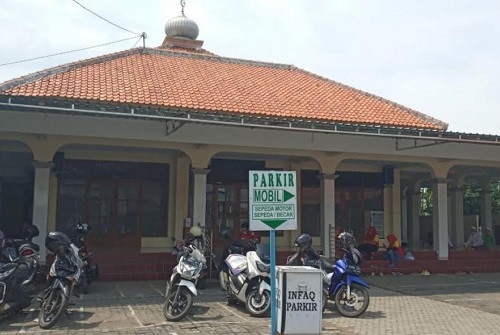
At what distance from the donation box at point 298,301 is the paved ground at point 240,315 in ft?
2.71

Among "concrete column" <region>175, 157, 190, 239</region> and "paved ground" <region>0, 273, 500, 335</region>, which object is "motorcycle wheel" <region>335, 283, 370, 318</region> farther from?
"concrete column" <region>175, 157, 190, 239</region>

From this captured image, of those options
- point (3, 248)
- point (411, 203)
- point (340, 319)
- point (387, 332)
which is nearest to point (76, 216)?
point (3, 248)

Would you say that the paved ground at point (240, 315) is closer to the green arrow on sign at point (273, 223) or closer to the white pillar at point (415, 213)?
the green arrow on sign at point (273, 223)

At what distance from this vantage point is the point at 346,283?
8.17 meters

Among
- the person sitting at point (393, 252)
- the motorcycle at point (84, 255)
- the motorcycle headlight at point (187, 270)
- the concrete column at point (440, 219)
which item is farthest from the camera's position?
the concrete column at point (440, 219)

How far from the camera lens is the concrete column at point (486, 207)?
19.8m

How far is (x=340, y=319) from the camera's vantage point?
7.98m

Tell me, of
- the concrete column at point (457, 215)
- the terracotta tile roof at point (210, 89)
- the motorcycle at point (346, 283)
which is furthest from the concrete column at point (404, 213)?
the motorcycle at point (346, 283)

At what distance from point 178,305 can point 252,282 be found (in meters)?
1.18

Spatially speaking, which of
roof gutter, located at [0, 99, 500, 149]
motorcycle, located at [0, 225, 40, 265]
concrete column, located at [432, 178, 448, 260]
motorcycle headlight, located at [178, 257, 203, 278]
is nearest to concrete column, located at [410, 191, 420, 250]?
concrete column, located at [432, 178, 448, 260]

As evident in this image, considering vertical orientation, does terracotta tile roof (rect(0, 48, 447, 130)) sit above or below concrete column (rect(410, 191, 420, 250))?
above

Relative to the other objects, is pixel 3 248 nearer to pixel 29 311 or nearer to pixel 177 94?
pixel 29 311

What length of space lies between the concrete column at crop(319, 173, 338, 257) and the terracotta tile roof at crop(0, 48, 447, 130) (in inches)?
68.0

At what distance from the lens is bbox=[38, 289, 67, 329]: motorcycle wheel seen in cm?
700
